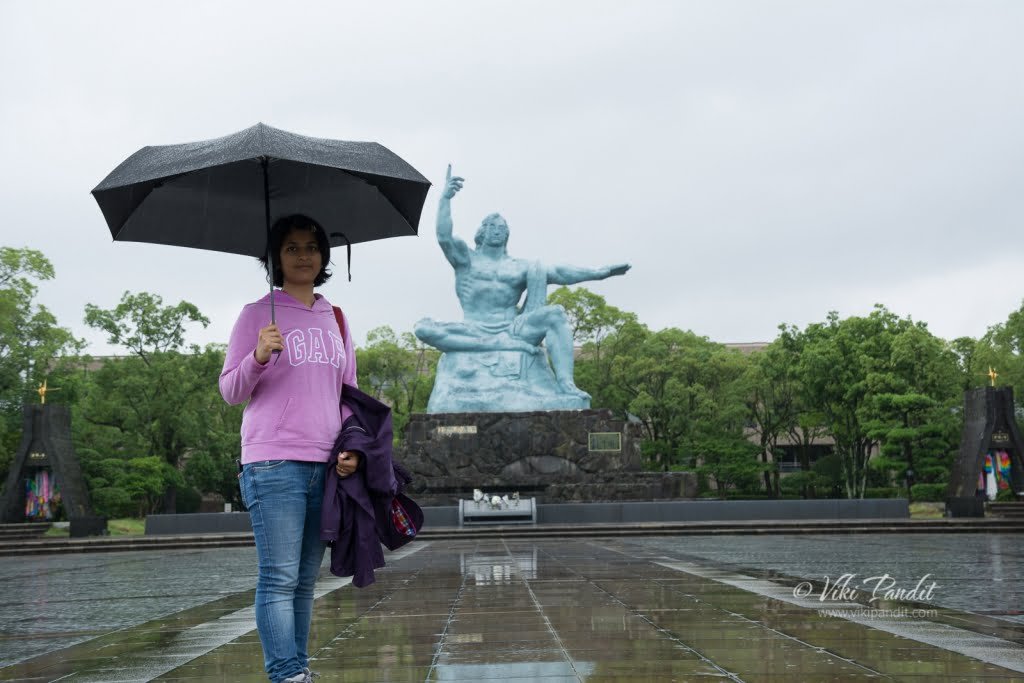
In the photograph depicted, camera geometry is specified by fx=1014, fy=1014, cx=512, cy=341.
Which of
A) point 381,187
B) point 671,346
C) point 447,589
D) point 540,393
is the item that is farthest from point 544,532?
point 671,346

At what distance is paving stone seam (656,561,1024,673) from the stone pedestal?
16.6 meters

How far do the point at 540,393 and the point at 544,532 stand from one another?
751 centimetres

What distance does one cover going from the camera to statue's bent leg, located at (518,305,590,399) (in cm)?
2650

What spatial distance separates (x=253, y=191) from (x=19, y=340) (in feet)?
102

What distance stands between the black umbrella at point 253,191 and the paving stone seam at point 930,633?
3367 millimetres

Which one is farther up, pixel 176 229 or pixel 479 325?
pixel 479 325

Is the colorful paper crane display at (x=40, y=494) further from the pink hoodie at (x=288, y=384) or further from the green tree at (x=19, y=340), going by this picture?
the pink hoodie at (x=288, y=384)

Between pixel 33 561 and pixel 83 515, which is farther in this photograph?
pixel 83 515

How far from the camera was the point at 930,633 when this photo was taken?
18.0ft

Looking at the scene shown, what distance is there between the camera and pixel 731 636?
538cm

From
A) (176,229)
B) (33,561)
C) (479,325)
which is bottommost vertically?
(33,561)

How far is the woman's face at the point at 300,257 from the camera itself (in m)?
3.96

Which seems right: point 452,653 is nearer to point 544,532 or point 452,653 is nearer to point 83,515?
point 544,532

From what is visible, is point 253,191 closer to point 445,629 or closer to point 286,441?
point 286,441
